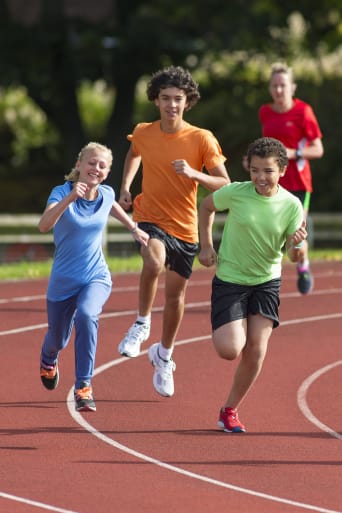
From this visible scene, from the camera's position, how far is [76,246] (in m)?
10.5

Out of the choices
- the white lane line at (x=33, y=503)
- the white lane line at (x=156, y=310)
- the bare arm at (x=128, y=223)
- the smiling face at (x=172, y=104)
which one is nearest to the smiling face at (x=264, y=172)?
the bare arm at (x=128, y=223)

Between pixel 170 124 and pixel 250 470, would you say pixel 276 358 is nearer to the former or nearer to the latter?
pixel 170 124

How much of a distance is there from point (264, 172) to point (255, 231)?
407mm

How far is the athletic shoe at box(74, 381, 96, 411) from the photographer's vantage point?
10539 millimetres

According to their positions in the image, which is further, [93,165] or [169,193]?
[169,193]

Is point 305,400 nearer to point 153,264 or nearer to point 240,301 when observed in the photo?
point 153,264

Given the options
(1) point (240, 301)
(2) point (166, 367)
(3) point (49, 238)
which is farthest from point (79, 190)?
→ (3) point (49, 238)

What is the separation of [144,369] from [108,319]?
10.2 ft

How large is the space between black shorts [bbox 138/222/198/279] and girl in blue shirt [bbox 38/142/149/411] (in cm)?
87

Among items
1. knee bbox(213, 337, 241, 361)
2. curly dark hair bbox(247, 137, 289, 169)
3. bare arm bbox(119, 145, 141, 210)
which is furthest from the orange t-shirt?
knee bbox(213, 337, 241, 361)

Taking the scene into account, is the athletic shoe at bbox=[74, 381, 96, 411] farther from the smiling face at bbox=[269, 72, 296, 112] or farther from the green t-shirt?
the smiling face at bbox=[269, 72, 296, 112]

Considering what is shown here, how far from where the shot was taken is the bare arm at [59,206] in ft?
32.9

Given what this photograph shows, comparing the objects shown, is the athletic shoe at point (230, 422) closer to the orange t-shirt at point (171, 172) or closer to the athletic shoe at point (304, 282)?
the orange t-shirt at point (171, 172)

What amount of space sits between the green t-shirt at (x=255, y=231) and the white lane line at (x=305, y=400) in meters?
1.24
